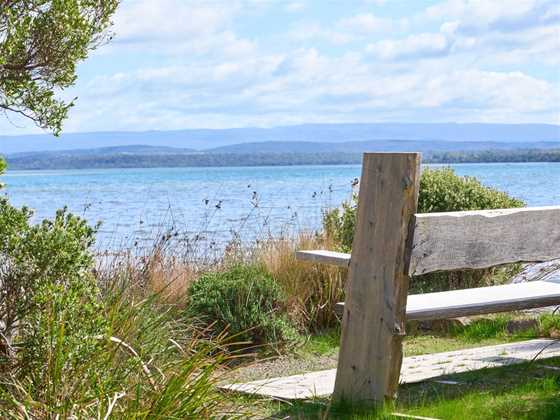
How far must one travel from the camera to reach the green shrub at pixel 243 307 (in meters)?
8.16

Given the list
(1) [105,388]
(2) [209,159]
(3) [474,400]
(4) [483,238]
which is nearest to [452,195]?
(4) [483,238]

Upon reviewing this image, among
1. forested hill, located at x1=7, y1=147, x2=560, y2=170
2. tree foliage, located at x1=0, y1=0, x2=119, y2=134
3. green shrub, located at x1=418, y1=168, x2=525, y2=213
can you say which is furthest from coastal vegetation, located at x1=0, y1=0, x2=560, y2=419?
forested hill, located at x1=7, y1=147, x2=560, y2=170

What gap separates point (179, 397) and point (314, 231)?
5962 mm

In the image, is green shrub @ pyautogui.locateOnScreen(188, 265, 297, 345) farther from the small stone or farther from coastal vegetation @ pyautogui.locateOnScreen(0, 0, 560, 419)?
the small stone

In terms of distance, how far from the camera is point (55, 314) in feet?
14.7

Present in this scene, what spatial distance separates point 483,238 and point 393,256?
2.21ft

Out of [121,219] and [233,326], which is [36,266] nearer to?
[233,326]

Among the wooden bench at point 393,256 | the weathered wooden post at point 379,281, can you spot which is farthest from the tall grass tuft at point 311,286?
the weathered wooden post at point 379,281

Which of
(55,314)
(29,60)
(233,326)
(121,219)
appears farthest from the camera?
(121,219)

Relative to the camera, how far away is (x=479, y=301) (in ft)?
19.8

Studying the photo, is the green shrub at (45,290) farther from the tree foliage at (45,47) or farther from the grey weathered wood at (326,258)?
the grey weathered wood at (326,258)

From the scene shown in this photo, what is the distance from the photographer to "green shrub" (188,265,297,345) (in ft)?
26.8

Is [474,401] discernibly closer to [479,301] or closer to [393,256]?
[479,301]

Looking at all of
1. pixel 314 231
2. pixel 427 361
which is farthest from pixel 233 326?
pixel 314 231
